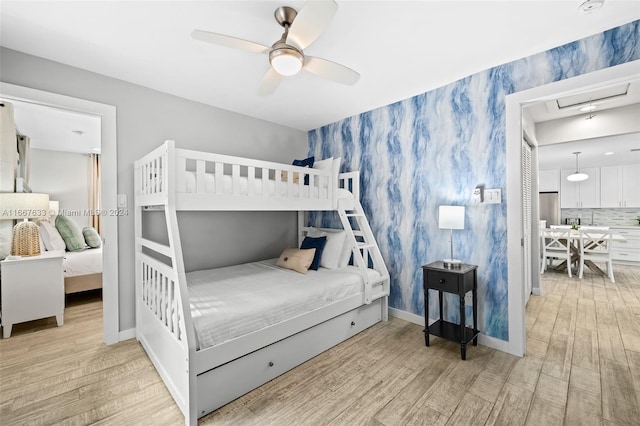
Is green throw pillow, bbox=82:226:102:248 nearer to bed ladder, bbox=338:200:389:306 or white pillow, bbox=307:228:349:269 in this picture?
white pillow, bbox=307:228:349:269

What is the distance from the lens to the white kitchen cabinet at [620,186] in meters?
6.19

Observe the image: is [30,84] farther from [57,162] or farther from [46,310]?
[57,162]

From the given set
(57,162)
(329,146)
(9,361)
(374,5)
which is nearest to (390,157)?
(329,146)

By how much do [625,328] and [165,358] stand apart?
417 centimetres

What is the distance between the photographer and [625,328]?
2.75m

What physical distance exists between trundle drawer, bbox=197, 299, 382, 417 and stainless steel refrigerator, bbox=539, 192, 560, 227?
7.22 m

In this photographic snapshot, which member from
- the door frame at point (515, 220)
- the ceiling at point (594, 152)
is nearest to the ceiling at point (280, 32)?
the door frame at point (515, 220)

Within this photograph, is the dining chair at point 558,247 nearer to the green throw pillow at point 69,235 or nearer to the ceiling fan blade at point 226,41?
the ceiling fan blade at point 226,41

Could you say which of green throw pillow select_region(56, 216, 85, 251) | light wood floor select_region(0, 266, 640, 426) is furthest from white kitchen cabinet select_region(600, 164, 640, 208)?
green throw pillow select_region(56, 216, 85, 251)

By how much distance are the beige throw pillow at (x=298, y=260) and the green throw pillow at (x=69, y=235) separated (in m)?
3.12

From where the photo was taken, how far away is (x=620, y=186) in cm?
637

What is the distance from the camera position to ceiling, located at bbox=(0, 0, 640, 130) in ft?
5.60

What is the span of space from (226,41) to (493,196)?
7.82 ft

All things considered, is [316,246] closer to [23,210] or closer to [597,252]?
[23,210]
